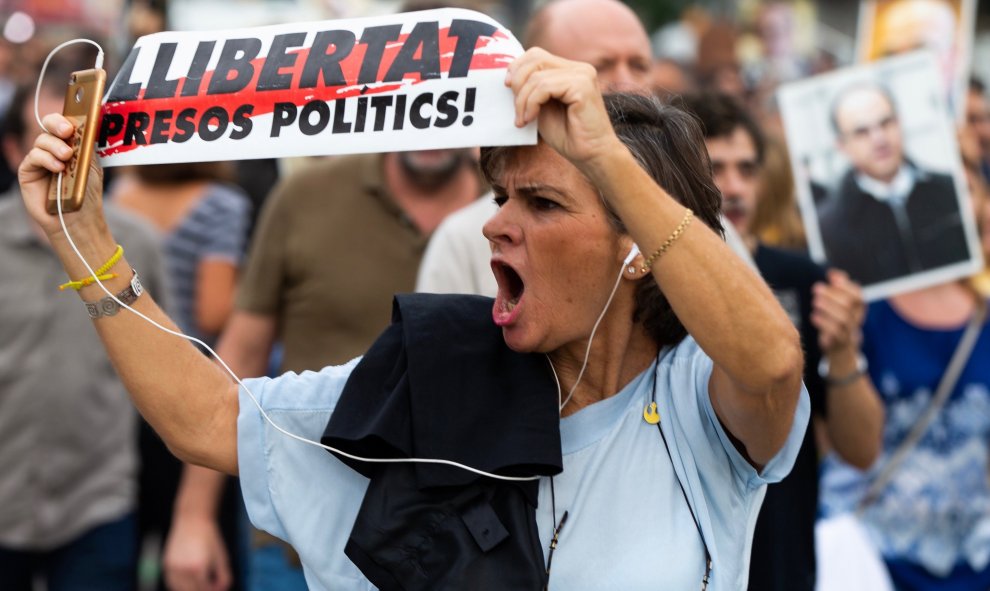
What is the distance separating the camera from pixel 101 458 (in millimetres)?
5113

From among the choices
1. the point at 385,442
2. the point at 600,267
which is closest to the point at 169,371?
the point at 385,442

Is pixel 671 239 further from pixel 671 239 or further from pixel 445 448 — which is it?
pixel 445 448

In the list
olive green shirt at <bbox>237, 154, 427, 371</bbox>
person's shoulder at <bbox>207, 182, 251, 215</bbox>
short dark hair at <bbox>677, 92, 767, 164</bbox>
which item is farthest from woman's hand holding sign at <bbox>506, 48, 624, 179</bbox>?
person's shoulder at <bbox>207, 182, 251, 215</bbox>

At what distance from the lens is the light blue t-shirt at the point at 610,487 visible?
2543mm

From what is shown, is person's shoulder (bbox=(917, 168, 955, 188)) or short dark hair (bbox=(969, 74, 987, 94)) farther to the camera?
short dark hair (bbox=(969, 74, 987, 94))

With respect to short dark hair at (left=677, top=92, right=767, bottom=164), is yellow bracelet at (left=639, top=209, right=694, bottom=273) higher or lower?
lower

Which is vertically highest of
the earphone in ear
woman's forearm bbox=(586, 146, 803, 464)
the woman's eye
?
the woman's eye

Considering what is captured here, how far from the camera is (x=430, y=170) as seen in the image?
4.40 metres

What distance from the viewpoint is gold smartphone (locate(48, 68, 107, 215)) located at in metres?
2.52

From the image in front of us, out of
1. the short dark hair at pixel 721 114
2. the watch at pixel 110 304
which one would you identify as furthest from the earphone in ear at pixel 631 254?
the short dark hair at pixel 721 114

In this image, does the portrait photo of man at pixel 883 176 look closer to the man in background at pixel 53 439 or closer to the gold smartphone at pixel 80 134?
the man in background at pixel 53 439

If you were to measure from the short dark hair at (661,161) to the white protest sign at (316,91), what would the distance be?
200 millimetres

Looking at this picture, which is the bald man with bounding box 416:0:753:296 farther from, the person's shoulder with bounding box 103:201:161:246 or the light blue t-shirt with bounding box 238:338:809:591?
the person's shoulder with bounding box 103:201:161:246

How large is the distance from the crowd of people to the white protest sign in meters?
0.12
